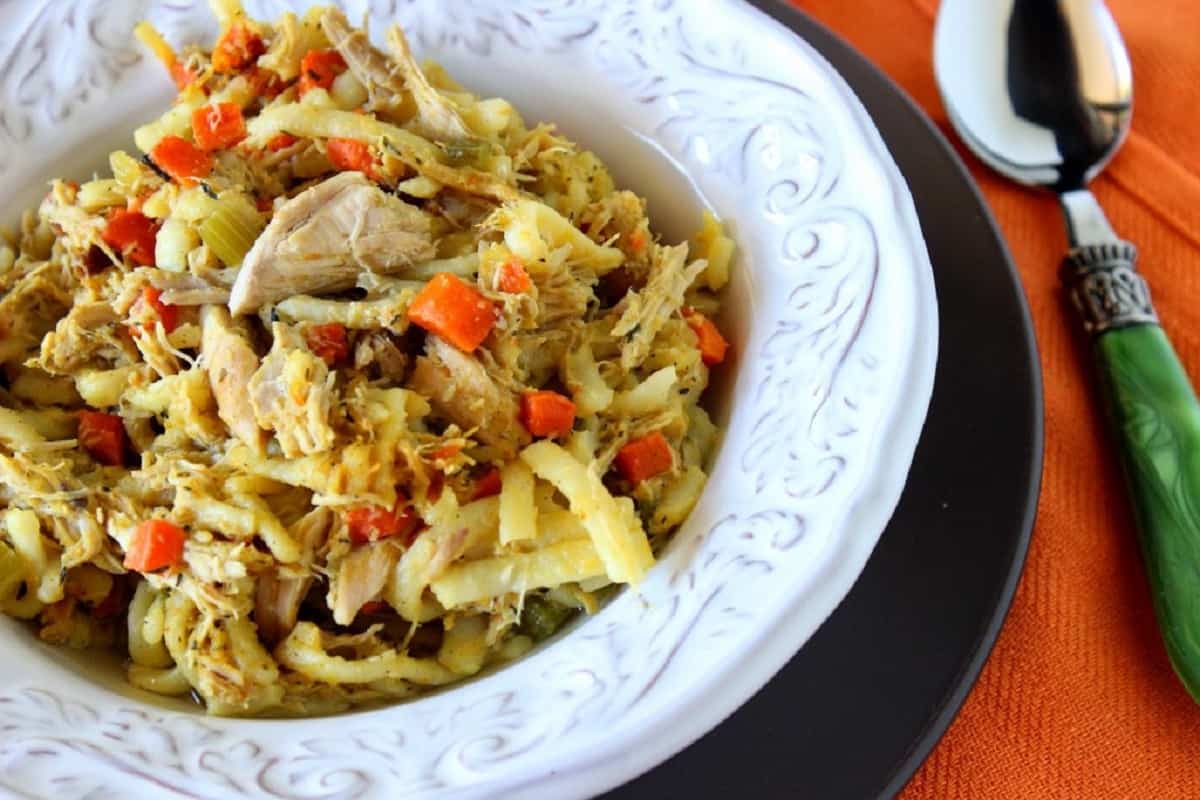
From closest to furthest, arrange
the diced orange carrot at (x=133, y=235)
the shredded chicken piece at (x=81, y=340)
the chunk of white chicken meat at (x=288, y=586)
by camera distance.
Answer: the chunk of white chicken meat at (x=288, y=586)
the shredded chicken piece at (x=81, y=340)
the diced orange carrot at (x=133, y=235)

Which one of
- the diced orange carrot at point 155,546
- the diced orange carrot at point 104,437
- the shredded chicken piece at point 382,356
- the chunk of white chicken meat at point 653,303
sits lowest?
the diced orange carrot at point 155,546

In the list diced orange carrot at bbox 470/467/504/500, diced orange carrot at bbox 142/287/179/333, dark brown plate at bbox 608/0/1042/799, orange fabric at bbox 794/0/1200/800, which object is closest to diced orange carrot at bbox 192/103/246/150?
diced orange carrot at bbox 142/287/179/333

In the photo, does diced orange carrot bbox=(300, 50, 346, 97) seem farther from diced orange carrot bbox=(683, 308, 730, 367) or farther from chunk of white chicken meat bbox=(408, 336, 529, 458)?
diced orange carrot bbox=(683, 308, 730, 367)

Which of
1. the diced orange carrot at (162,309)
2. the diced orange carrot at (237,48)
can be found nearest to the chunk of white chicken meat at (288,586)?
the diced orange carrot at (162,309)

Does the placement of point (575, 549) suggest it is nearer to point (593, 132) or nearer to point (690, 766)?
point (690, 766)

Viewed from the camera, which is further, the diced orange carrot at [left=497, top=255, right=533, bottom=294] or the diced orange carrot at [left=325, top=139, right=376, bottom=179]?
the diced orange carrot at [left=325, top=139, right=376, bottom=179]

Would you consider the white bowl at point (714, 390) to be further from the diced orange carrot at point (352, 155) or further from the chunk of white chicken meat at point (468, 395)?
the diced orange carrot at point (352, 155)

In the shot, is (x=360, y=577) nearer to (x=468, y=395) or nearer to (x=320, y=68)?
(x=468, y=395)

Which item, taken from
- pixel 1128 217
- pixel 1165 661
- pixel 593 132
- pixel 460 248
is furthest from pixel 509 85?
pixel 1165 661

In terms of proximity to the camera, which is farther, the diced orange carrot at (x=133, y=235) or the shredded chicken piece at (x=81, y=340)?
the diced orange carrot at (x=133, y=235)
